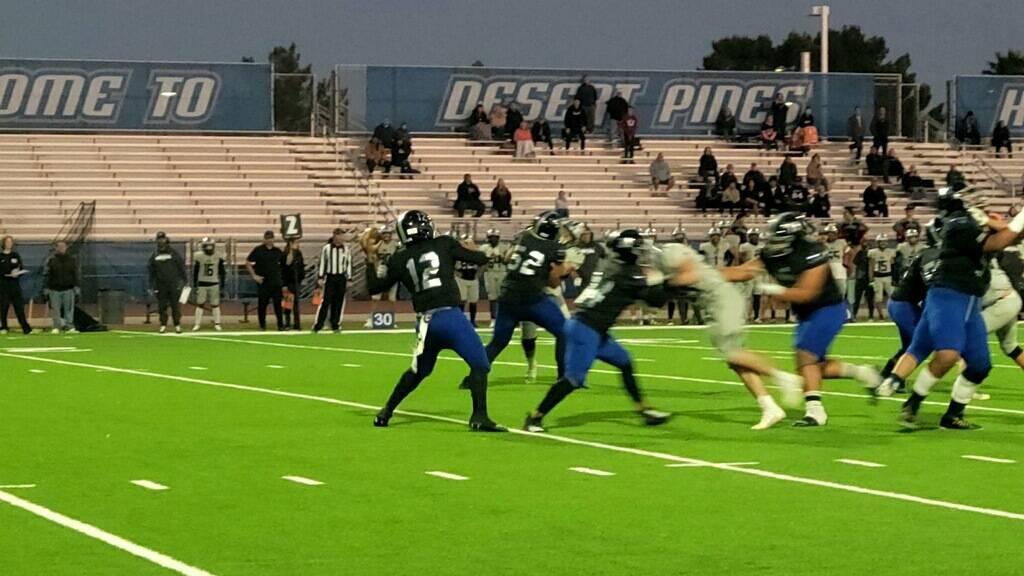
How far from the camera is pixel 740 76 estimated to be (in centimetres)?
5034

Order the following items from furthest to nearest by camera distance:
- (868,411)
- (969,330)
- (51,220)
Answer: (51,220) → (868,411) → (969,330)

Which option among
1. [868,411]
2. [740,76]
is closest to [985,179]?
[740,76]

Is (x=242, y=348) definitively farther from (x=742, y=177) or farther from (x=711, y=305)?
(x=742, y=177)

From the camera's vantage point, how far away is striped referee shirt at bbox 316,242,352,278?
3117 cm

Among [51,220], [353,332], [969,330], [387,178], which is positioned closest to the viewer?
[969,330]

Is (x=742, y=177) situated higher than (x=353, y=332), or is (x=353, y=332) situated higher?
(x=742, y=177)

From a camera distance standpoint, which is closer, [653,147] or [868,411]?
[868,411]

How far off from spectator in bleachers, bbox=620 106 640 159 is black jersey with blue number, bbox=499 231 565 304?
99.2ft

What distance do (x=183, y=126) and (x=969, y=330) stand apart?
34.0 metres

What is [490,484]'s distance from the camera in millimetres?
10906

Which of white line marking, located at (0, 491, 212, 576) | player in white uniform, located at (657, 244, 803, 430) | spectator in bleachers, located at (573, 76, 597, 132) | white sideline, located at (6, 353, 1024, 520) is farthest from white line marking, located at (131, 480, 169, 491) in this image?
spectator in bleachers, located at (573, 76, 597, 132)

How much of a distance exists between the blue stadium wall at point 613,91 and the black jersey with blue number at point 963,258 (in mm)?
33356

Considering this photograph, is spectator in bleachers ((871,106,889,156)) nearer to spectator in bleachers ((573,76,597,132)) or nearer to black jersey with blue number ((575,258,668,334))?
spectator in bleachers ((573,76,597,132))

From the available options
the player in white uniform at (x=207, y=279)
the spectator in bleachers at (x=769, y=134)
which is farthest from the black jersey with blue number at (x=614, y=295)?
the spectator in bleachers at (x=769, y=134)
